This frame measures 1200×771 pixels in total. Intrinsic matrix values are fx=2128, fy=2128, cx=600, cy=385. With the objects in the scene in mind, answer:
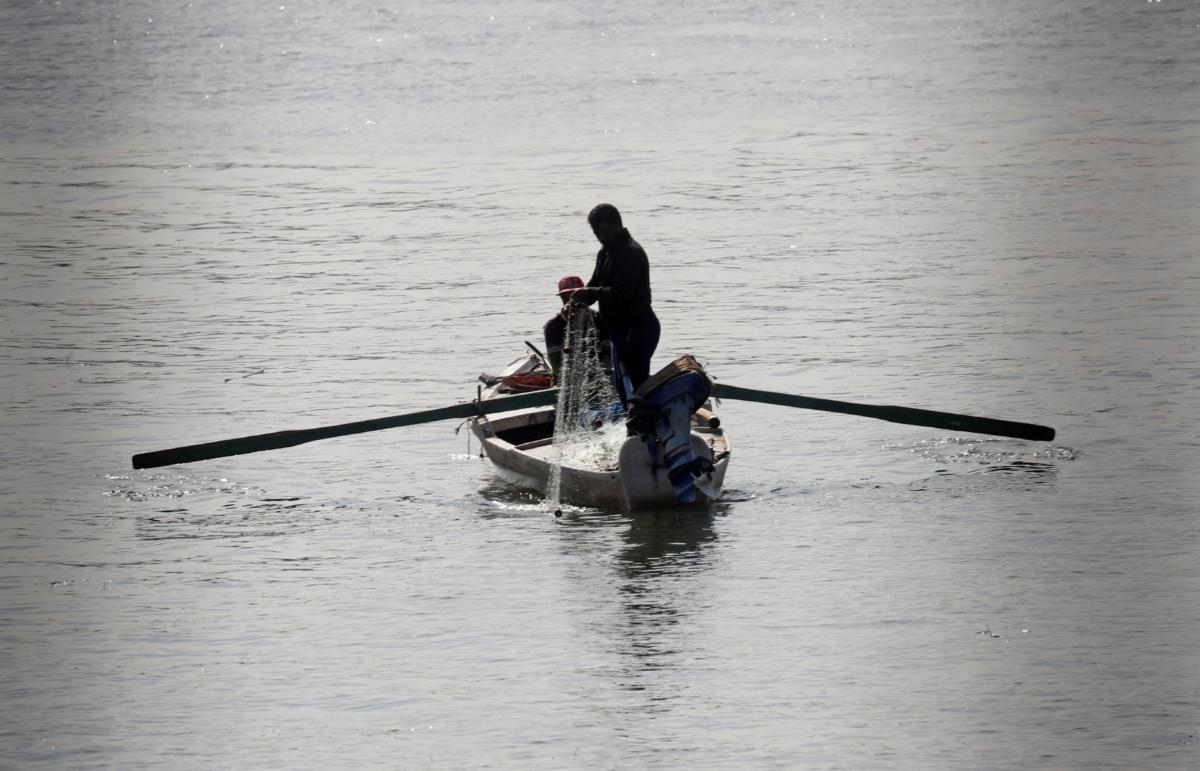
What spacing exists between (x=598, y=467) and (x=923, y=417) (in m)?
2.50

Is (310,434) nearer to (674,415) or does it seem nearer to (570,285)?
(570,285)

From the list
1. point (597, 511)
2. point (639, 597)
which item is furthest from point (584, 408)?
point (639, 597)

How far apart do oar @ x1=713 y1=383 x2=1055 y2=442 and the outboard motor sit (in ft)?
3.65

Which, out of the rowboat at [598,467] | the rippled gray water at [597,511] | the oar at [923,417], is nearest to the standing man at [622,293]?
the rowboat at [598,467]

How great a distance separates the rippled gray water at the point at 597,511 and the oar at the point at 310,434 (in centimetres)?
41

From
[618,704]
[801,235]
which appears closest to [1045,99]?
[801,235]

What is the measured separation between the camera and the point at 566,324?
14586 mm

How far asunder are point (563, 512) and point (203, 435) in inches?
160

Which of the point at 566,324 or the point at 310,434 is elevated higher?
the point at 566,324

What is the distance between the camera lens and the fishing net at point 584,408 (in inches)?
566

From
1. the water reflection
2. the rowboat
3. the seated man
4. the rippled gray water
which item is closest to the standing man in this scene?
the seated man

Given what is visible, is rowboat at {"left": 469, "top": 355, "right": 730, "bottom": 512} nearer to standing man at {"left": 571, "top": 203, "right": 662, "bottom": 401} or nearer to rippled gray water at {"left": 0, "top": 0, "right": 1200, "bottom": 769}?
rippled gray water at {"left": 0, "top": 0, "right": 1200, "bottom": 769}

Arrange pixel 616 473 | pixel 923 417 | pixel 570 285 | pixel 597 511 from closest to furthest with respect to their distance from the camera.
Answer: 1. pixel 616 473
2. pixel 597 511
3. pixel 923 417
4. pixel 570 285

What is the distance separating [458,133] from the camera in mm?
37125
